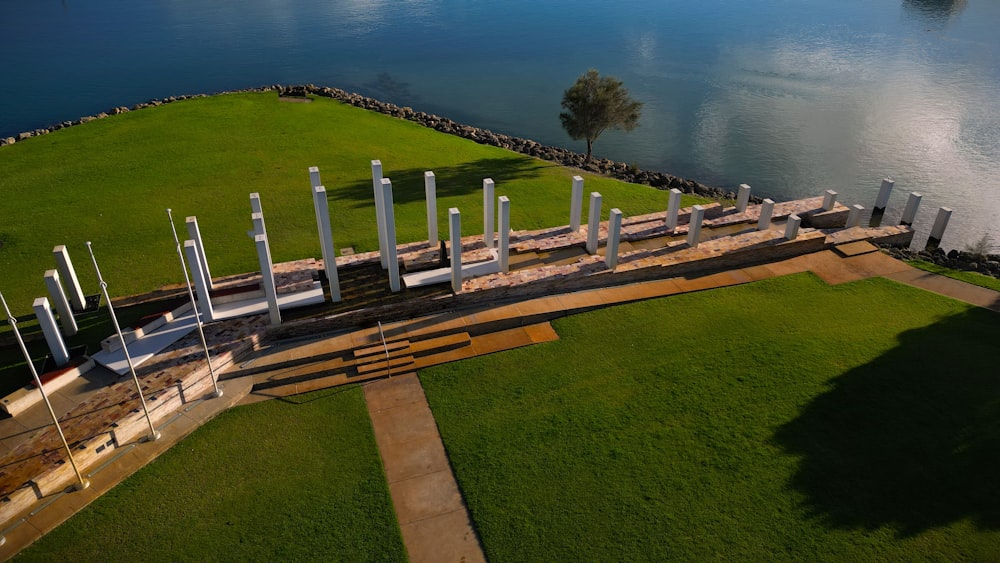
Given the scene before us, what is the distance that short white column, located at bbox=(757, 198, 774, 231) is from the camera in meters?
29.4

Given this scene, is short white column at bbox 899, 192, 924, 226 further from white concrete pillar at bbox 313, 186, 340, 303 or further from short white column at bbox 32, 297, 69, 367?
short white column at bbox 32, 297, 69, 367

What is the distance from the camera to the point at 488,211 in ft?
87.8

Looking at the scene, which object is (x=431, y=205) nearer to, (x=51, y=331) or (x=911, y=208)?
(x=51, y=331)

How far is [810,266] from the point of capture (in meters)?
27.8

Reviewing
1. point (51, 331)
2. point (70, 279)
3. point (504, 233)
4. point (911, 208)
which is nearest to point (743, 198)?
point (911, 208)

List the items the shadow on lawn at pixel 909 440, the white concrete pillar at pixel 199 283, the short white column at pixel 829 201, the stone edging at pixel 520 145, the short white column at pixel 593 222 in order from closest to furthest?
the shadow on lawn at pixel 909 440 → the white concrete pillar at pixel 199 283 → the short white column at pixel 593 222 → the short white column at pixel 829 201 → the stone edging at pixel 520 145

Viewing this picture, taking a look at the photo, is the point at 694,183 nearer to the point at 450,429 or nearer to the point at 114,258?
the point at 450,429

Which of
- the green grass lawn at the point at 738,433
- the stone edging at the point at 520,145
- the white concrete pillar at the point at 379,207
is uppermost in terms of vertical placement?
the white concrete pillar at the point at 379,207

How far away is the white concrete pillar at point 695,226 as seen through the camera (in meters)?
27.5

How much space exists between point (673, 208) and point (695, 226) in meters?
2.20

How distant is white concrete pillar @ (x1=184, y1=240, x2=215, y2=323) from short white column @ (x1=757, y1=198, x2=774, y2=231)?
77.0 ft

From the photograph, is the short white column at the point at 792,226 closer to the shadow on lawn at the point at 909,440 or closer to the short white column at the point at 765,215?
the short white column at the point at 765,215

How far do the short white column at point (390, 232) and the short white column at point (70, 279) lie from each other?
37.6 ft

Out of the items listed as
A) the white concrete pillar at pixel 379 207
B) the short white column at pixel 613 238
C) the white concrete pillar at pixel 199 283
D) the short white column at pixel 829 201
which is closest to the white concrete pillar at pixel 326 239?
the white concrete pillar at pixel 379 207
